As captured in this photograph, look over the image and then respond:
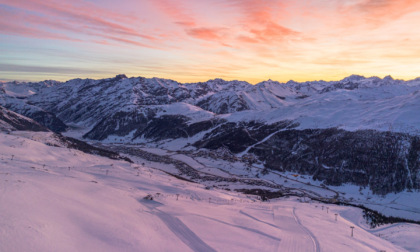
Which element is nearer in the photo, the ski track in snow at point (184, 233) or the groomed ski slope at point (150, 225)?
the groomed ski slope at point (150, 225)

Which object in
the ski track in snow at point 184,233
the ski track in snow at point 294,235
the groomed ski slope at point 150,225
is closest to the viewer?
the groomed ski slope at point 150,225

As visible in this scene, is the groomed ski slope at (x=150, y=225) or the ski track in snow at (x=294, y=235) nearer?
the groomed ski slope at (x=150, y=225)

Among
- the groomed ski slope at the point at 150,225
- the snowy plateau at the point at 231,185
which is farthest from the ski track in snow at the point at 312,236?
the snowy plateau at the point at 231,185

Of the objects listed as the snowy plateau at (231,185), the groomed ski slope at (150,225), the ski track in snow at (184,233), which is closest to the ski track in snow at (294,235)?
the groomed ski slope at (150,225)

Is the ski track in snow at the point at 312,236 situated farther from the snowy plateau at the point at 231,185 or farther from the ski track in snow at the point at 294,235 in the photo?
the snowy plateau at the point at 231,185

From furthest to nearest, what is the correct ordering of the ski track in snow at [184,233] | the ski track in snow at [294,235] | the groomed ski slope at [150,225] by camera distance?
the ski track in snow at [294,235]
the ski track in snow at [184,233]
the groomed ski slope at [150,225]

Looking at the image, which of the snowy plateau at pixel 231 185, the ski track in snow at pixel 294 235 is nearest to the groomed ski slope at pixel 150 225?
the ski track in snow at pixel 294 235

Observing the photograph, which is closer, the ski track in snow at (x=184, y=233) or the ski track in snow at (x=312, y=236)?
the ski track in snow at (x=184, y=233)

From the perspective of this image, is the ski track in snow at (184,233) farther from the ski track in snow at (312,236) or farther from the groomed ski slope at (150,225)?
the ski track in snow at (312,236)

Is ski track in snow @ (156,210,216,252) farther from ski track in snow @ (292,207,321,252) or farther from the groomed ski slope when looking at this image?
ski track in snow @ (292,207,321,252)
